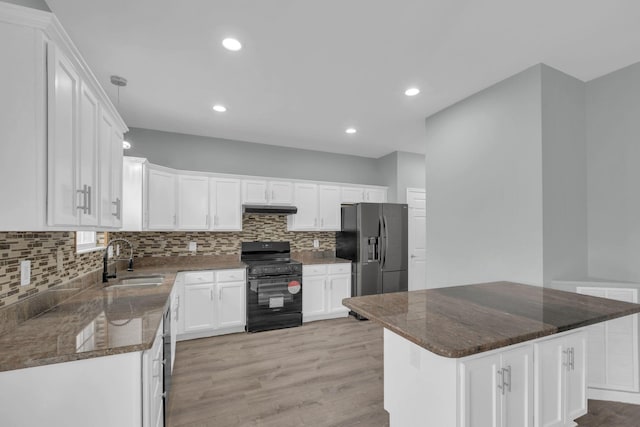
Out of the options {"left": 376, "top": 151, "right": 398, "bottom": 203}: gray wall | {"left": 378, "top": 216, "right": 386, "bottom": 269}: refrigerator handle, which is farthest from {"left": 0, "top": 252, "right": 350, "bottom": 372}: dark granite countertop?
{"left": 376, "top": 151, "right": 398, "bottom": 203}: gray wall

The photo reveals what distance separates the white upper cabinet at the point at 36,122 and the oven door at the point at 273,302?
2.59m

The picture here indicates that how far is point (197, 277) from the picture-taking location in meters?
3.44

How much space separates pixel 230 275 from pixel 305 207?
1.53 meters

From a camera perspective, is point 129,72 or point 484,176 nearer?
point 129,72

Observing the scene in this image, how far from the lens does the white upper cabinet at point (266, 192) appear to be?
4.07 m

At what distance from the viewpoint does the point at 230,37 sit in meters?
1.99

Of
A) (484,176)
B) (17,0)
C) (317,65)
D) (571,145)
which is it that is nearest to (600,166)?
(571,145)

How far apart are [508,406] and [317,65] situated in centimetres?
258

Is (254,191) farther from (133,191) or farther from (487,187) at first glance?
(487,187)

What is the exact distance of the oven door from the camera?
366 cm

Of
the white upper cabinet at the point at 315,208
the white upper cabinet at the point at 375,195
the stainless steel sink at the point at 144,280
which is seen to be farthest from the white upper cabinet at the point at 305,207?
the stainless steel sink at the point at 144,280

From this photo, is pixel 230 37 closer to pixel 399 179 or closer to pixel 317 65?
pixel 317 65

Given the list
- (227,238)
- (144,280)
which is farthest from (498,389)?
(227,238)

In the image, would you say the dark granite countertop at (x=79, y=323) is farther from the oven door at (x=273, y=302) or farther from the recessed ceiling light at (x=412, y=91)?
the recessed ceiling light at (x=412, y=91)
